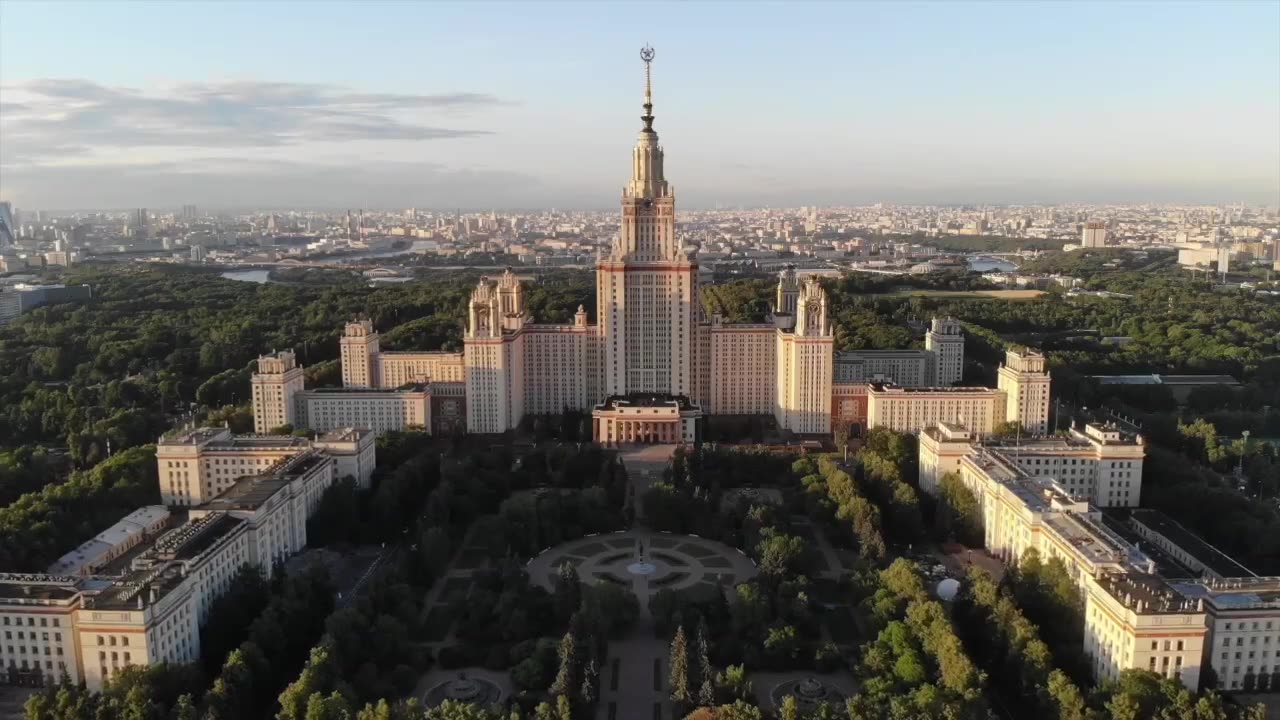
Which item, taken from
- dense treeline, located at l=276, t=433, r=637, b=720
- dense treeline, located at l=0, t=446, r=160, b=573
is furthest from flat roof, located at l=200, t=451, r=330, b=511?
dense treeline, located at l=0, t=446, r=160, b=573

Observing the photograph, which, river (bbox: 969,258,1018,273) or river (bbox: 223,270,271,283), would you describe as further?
river (bbox: 969,258,1018,273)

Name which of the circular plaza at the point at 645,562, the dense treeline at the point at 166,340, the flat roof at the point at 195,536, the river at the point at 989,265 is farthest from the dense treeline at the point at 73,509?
the river at the point at 989,265

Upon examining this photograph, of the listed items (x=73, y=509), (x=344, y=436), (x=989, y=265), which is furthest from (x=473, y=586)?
(x=989, y=265)

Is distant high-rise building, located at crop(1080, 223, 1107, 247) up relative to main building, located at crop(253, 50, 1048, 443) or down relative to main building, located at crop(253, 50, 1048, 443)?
up

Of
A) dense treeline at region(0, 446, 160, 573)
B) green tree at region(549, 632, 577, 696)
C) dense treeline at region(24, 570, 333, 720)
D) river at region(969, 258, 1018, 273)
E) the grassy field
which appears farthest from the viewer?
river at region(969, 258, 1018, 273)

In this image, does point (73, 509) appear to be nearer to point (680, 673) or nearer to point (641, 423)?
point (680, 673)

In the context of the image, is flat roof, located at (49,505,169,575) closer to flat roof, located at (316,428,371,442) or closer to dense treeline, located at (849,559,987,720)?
flat roof, located at (316,428,371,442)
